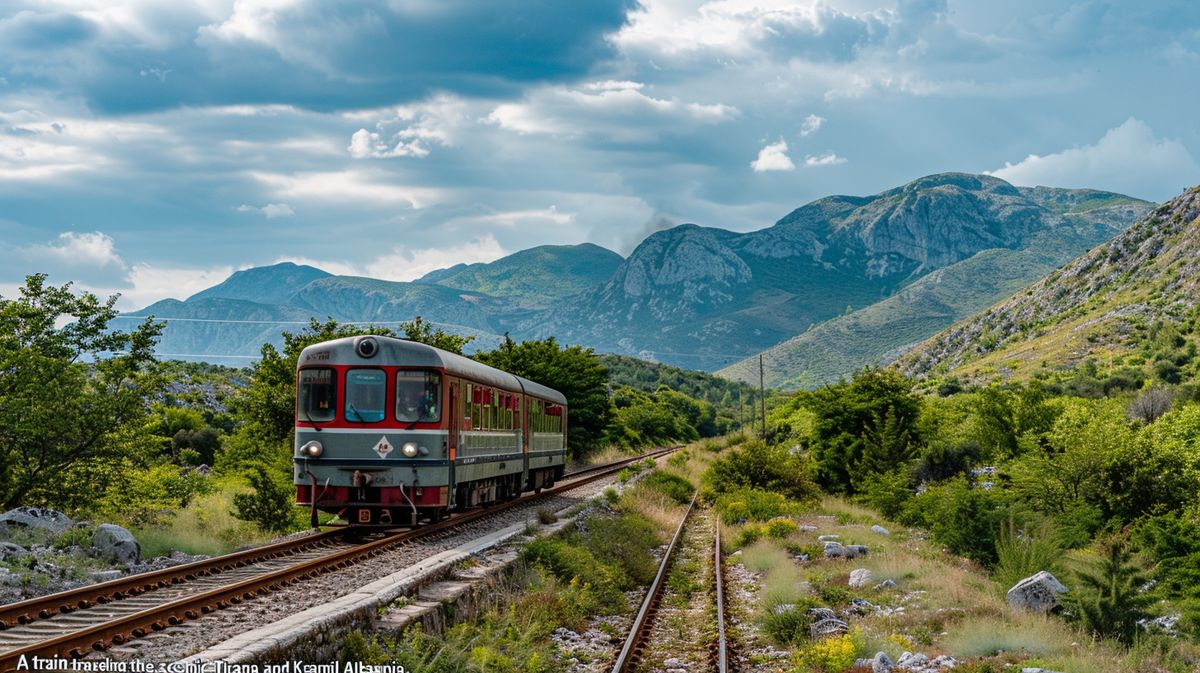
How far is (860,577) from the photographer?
15.3 m

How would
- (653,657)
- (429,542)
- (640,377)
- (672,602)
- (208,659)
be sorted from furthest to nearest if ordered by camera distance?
1. (640,377)
2. (429,542)
3. (672,602)
4. (653,657)
5. (208,659)

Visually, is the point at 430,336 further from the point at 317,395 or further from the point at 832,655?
the point at 832,655

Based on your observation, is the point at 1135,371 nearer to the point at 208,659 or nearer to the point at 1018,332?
the point at 1018,332

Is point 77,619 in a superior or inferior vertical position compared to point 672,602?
superior

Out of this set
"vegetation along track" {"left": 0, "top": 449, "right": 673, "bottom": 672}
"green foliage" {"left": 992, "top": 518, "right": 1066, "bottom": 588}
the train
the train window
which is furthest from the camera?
the train window

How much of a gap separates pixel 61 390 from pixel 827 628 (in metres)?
14.2


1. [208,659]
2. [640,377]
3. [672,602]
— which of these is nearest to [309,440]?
[672,602]

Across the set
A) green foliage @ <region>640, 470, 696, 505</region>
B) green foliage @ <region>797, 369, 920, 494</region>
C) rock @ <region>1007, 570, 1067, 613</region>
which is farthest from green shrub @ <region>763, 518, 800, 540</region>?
green foliage @ <region>640, 470, 696, 505</region>

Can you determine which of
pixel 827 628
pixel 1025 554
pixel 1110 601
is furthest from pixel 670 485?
pixel 1110 601

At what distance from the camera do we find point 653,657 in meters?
11.1

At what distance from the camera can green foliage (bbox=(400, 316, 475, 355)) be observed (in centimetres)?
3825

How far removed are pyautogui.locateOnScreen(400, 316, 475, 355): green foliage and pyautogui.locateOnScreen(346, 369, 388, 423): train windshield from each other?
787 inches

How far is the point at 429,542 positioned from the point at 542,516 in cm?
382

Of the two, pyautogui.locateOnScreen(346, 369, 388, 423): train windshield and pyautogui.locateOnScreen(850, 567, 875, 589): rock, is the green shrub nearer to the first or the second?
pyautogui.locateOnScreen(850, 567, 875, 589): rock
